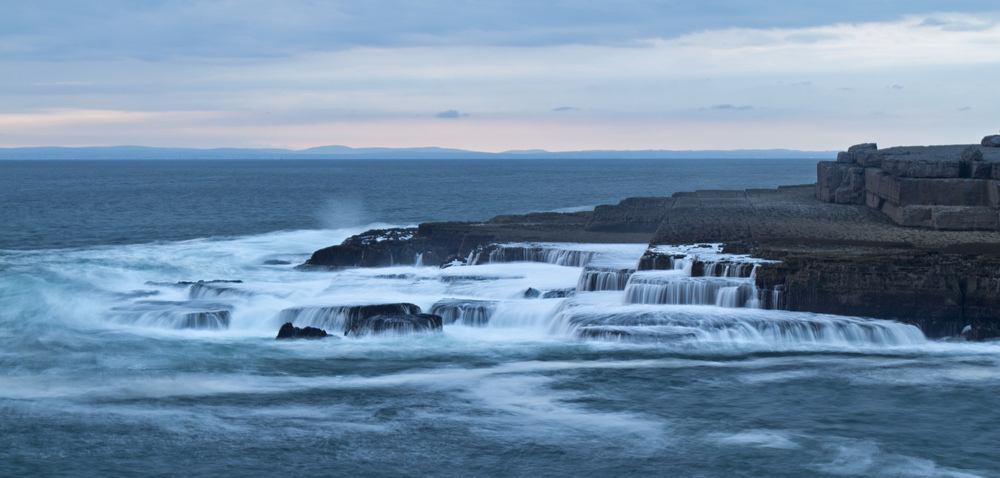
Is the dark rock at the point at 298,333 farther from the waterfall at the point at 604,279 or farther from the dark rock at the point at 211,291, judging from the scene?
the waterfall at the point at 604,279

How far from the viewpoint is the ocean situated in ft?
40.4

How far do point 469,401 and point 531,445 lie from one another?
2420 millimetres

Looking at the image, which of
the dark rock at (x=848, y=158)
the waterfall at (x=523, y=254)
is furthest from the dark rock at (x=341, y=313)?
the dark rock at (x=848, y=158)

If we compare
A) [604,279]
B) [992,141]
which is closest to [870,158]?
[992,141]

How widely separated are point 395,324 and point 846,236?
12.3 m

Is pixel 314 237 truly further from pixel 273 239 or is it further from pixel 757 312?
pixel 757 312

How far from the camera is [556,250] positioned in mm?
27250

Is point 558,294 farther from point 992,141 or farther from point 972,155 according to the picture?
point 992,141

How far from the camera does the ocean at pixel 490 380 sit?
12.3 m

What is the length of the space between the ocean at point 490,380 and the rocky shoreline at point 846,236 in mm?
689

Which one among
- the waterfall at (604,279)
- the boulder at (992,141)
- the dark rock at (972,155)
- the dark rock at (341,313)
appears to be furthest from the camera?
the boulder at (992,141)

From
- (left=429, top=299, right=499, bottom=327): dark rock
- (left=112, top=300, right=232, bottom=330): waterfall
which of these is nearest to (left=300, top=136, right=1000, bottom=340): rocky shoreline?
(left=429, top=299, right=499, bottom=327): dark rock

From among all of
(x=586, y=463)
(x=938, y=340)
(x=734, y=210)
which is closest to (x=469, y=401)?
(x=586, y=463)

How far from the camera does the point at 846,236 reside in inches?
953
